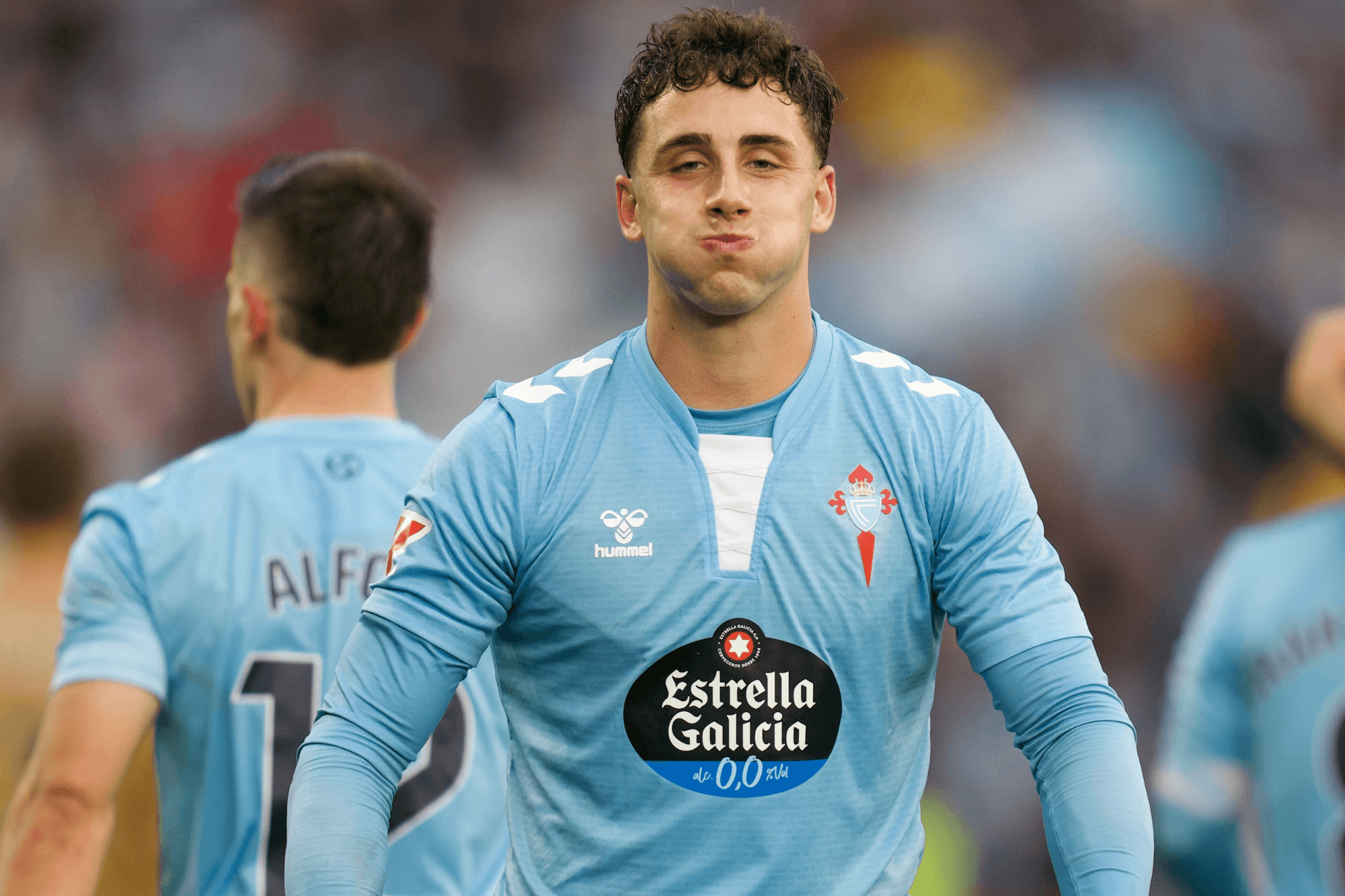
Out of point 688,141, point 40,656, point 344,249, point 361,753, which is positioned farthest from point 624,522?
point 40,656

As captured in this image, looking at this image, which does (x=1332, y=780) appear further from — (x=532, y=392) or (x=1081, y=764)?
(x=532, y=392)

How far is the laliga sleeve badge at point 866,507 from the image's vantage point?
203 centimetres

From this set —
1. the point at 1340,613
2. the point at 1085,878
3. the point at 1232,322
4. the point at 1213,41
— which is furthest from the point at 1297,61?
the point at 1085,878

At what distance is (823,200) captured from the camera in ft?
7.45

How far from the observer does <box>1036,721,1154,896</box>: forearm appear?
69.0 inches

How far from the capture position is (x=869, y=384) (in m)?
2.20

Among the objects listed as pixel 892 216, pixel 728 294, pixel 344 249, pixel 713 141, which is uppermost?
pixel 892 216

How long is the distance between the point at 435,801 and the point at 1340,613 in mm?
3425

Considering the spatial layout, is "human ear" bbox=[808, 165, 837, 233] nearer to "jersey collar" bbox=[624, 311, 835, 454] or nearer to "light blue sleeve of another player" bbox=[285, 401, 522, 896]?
"jersey collar" bbox=[624, 311, 835, 454]

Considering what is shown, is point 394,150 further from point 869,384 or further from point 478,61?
point 869,384

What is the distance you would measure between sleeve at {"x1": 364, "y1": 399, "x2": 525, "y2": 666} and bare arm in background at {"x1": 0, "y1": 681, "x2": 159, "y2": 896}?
3.66ft

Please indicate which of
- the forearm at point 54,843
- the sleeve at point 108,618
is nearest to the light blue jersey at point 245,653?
the sleeve at point 108,618

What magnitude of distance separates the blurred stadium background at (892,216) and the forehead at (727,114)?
16.3ft

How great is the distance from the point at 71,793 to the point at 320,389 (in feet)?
3.55
